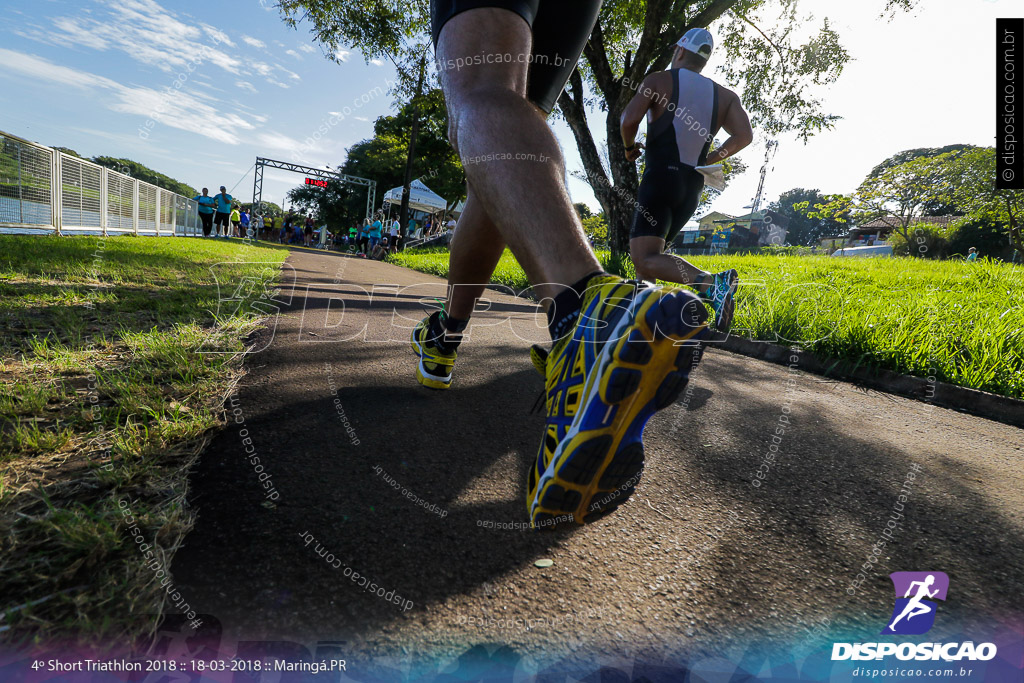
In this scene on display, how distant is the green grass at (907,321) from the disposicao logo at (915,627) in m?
2.54

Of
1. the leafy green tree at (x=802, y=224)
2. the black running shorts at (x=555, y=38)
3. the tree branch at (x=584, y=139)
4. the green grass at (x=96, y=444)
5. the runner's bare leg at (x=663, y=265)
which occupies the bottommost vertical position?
the green grass at (x=96, y=444)

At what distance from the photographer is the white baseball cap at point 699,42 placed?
10.2 ft

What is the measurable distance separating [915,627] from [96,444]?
1797mm

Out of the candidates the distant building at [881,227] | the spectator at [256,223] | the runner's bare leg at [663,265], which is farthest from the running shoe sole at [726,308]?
the spectator at [256,223]

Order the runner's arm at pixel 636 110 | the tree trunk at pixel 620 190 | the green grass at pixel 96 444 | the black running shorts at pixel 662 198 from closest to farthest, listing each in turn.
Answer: the green grass at pixel 96 444 → the black running shorts at pixel 662 198 → the runner's arm at pixel 636 110 → the tree trunk at pixel 620 190

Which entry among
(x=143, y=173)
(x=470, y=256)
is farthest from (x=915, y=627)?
(x=143, y=173)

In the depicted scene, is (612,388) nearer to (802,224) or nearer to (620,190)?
(620,190)

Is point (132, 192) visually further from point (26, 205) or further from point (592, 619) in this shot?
point (592, 619)

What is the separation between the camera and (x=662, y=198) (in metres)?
3.00

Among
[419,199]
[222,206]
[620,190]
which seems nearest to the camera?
[620,190]

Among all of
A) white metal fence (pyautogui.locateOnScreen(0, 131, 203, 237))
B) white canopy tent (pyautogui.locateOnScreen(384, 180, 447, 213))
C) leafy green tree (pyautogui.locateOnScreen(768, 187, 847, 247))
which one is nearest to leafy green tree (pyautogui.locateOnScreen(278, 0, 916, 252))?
white metal fence (pyautogui.locateOnScreen(0, 131, 203, 237))

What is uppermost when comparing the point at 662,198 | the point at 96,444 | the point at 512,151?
the point at 662,198

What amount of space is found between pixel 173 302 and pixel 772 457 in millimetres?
3507

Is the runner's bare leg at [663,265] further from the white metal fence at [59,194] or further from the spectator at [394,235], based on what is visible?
the spectator at [394,235]
